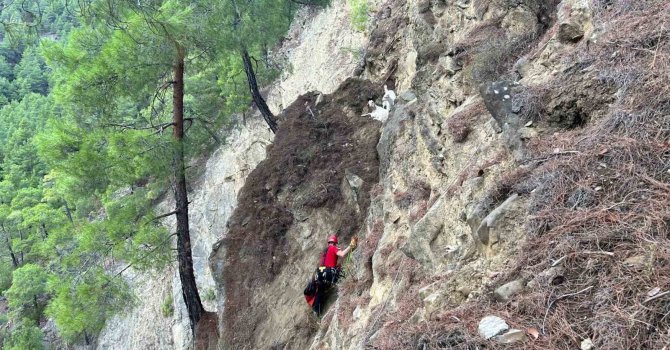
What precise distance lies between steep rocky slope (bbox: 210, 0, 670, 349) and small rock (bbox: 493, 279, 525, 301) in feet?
0.05

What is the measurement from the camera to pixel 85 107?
30.3ft

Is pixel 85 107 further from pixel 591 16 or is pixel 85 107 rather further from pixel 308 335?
pixel 591 16

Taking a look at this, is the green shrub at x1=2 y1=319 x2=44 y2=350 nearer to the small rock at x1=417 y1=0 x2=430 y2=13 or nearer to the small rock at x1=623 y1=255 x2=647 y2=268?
the small rock at x1=417 y1=0 x2=430 y2=13

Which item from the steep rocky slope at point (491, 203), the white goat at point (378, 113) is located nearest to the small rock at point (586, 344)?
the steep rocky slope at point (491, 203)

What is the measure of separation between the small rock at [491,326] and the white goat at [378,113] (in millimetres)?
8426

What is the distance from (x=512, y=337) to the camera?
3139 mm

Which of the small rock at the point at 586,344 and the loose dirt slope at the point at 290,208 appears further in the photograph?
the loose dirt slope at the point at 290,208

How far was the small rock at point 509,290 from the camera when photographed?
3523 millimetres

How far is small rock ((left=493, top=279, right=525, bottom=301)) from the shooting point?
352 cm

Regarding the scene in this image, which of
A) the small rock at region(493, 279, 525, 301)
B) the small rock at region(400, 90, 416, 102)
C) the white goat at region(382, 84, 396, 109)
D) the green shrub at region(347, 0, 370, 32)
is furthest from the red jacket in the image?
the green shrub at region(347, 0, 370, 32)

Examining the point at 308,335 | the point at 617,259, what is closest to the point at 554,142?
the point at 617,259

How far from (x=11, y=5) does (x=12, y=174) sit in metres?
43.7

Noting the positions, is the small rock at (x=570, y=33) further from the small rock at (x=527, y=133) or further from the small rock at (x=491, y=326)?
the small rock at (x=491, y=326)

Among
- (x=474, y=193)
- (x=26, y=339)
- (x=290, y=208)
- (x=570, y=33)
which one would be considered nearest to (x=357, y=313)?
(x=474, y=193)
